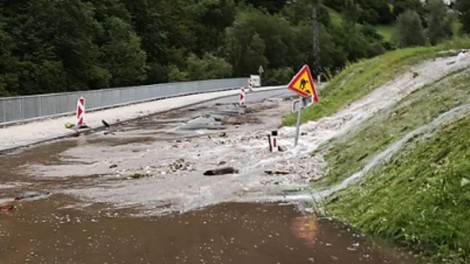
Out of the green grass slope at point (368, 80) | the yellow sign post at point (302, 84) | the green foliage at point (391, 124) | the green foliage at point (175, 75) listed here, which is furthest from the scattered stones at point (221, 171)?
the green foliage at point (175, 75)

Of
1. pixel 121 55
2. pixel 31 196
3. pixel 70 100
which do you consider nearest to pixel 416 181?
pixel 31 196

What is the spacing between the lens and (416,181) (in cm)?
778

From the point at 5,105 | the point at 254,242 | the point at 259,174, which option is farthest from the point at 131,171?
the point at 5,105

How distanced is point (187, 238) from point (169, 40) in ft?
265

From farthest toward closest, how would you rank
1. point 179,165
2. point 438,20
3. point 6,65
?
point 438,20, point 6,65, point 179,165

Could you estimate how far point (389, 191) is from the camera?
8016 millimetres

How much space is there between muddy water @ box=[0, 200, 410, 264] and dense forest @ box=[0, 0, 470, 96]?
24.0 meters

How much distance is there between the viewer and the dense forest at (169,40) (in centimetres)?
5128

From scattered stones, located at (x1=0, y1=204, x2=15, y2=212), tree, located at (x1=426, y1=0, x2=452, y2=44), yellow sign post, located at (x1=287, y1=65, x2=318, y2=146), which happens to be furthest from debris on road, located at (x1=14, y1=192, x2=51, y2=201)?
tree, located at (x1=426, y1=0, x2=452, y2=44)

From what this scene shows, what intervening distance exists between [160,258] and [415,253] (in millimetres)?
2785

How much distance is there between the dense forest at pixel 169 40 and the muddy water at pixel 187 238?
24039mm

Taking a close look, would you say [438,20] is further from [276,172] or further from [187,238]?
[187,238]

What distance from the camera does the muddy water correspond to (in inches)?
271

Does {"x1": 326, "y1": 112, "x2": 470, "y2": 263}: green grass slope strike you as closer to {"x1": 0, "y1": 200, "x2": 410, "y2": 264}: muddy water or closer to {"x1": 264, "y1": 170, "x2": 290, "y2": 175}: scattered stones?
{"x1": 0, "y1": 200, "x2": 410, "y2": 264}: muddy water
